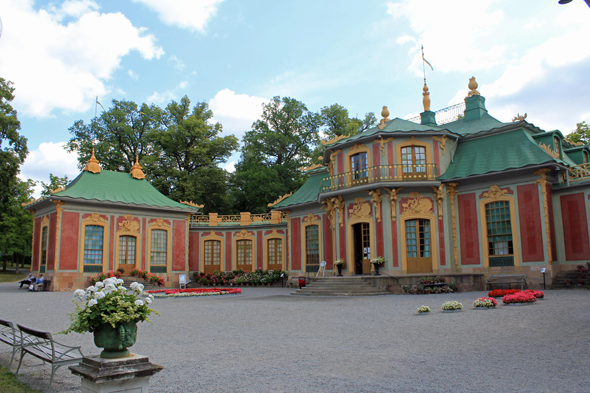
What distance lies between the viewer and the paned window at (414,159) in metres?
19.5

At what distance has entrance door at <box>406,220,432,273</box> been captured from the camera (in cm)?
1888

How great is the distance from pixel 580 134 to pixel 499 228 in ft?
47.6

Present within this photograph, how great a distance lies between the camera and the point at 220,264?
2872 cm

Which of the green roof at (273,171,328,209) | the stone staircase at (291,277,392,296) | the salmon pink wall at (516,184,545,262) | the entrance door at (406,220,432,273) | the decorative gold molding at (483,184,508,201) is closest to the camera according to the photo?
the stone staircase at (291,277,392,296)

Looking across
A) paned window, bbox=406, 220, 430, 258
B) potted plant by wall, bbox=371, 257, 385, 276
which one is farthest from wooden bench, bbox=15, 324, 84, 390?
paned window, bbox=406, 220, 430, 258

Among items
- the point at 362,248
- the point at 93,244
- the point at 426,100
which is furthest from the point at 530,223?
the point at 93,244

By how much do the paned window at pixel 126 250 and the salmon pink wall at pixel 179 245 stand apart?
238 cm

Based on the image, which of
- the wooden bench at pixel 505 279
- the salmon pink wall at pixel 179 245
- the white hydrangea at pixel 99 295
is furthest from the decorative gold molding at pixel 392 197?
the white hydrangea at pixel 99 295

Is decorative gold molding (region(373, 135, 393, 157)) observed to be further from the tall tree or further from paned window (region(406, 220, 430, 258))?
the tall tree

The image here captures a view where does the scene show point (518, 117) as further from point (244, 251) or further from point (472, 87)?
point (244, 251)

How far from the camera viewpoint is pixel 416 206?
19.2m

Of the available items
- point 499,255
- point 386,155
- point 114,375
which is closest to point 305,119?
point 386,155

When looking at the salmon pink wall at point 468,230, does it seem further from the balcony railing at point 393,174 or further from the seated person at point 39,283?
the seated person at point 39,283

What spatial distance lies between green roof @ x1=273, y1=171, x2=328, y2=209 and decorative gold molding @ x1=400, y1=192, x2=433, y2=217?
17.7 feet
